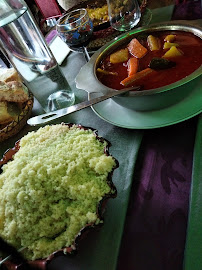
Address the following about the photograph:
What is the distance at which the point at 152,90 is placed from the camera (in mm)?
728

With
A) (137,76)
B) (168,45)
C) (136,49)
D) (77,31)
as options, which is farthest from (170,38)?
(77,31)

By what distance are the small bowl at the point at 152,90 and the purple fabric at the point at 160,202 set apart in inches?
3.4

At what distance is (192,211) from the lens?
58cm

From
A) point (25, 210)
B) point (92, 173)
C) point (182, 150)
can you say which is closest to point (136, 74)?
point (182, 150)

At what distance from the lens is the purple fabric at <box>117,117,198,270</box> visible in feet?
1.80

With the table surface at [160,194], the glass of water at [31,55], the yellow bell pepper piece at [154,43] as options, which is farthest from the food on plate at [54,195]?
the yellow bell pepper piece at [154,43]

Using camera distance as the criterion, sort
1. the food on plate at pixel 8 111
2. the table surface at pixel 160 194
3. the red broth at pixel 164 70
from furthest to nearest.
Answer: the food on plate at pixel 8 111, the red broth at pixel 164 70, the table surface at pixel 160 194

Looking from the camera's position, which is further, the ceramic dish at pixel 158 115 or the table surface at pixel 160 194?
the ceramic dish at pixel 158 115

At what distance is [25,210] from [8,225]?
56mm

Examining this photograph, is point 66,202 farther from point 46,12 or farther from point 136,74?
point 46,12

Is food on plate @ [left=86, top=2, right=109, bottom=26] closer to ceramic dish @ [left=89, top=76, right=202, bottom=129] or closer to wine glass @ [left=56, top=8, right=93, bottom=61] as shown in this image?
wine glass @ [left=56, top=8, right=93, bottom=61]

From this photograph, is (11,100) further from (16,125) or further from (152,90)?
(152,90)

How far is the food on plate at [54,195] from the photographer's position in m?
0.56

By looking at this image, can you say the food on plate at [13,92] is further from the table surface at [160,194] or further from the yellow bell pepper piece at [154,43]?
the yellow bell pepper piece at [154,43]
